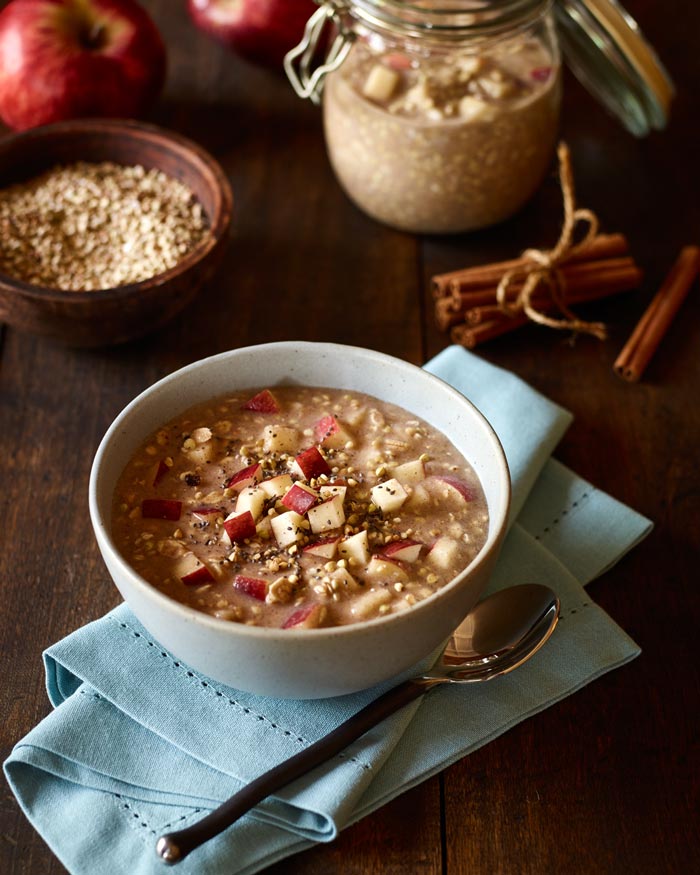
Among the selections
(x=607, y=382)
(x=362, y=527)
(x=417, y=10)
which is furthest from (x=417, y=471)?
(x=417, y=10)

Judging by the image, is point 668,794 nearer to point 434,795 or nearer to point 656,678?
point 656,678

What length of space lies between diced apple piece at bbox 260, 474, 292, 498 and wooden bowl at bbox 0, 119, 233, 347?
55 centimetres

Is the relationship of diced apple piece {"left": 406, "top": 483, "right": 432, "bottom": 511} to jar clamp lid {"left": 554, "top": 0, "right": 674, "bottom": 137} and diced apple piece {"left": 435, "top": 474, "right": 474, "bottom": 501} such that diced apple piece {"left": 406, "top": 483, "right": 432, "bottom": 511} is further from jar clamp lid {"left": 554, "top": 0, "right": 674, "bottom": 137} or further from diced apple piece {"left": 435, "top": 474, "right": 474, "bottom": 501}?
jar clamp lid {"left": 554, "top": 0, "right": 674, "bottom": 137}

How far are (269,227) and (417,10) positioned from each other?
1.84 ft

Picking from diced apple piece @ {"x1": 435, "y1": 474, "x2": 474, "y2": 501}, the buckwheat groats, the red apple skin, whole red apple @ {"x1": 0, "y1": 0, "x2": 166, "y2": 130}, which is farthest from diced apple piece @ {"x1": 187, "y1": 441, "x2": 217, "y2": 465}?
whole red apple @ {"x1": 0, "y1": 0, "x2": 166, "y2": 130}

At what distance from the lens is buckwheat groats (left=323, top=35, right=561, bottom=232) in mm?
1961

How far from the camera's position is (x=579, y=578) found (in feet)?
5.16

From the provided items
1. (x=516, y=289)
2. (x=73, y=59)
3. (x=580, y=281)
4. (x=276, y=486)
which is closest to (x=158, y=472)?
(x=276, y=486)

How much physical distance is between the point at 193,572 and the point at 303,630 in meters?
0.21

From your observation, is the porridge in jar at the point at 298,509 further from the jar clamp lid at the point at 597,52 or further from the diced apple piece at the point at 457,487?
the jar clamp lid at the point at 597,52

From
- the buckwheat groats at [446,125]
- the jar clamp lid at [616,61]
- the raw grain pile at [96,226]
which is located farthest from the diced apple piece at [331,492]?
the jar clamp lid at [616,61]

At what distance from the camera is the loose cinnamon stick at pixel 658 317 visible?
77.4 inches

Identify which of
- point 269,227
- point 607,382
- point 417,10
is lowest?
point 269,227

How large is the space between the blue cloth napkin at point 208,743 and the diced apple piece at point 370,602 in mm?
146
